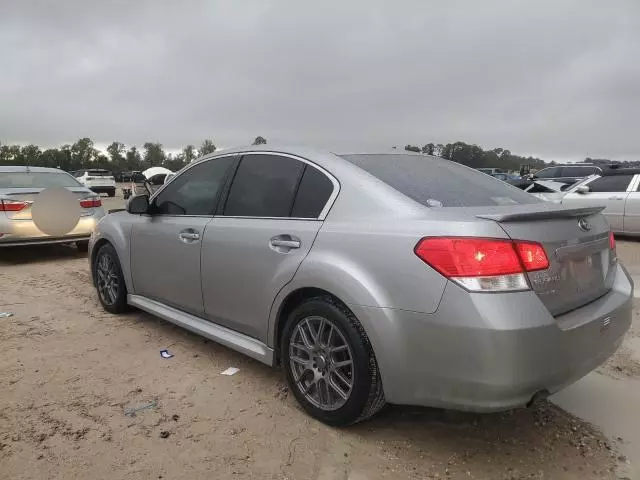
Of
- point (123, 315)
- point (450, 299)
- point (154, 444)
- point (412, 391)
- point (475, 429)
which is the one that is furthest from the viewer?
point (123, 315)

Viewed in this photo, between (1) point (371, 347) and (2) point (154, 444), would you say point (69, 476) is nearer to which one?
(2) point (154, 444)

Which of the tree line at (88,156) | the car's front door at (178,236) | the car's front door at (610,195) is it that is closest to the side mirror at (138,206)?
the car's front door at (178,236)

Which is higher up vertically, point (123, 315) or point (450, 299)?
point (450, 299)

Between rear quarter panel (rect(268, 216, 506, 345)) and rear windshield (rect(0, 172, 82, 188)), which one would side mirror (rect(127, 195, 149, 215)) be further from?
rear windshield (rect(0, 172, 82, 188))

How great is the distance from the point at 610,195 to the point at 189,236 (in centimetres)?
982

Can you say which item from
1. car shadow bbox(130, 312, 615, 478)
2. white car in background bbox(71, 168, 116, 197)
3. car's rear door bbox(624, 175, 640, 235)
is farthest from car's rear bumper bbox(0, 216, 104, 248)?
white car in background bbox(71, 168, 116, 197)

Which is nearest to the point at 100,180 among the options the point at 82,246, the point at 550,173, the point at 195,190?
the point at 82,246

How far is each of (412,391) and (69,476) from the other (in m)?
1.64

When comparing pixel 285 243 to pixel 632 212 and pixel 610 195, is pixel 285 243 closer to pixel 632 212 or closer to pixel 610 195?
pixel 632 212

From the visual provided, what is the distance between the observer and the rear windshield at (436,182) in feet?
9.13

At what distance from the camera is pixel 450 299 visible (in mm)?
2246

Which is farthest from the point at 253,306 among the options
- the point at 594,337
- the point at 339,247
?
the point at 594,337

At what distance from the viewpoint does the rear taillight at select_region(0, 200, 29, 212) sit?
24.1ft

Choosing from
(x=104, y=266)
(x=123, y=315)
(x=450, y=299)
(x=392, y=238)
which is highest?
(x=392, y=238)
